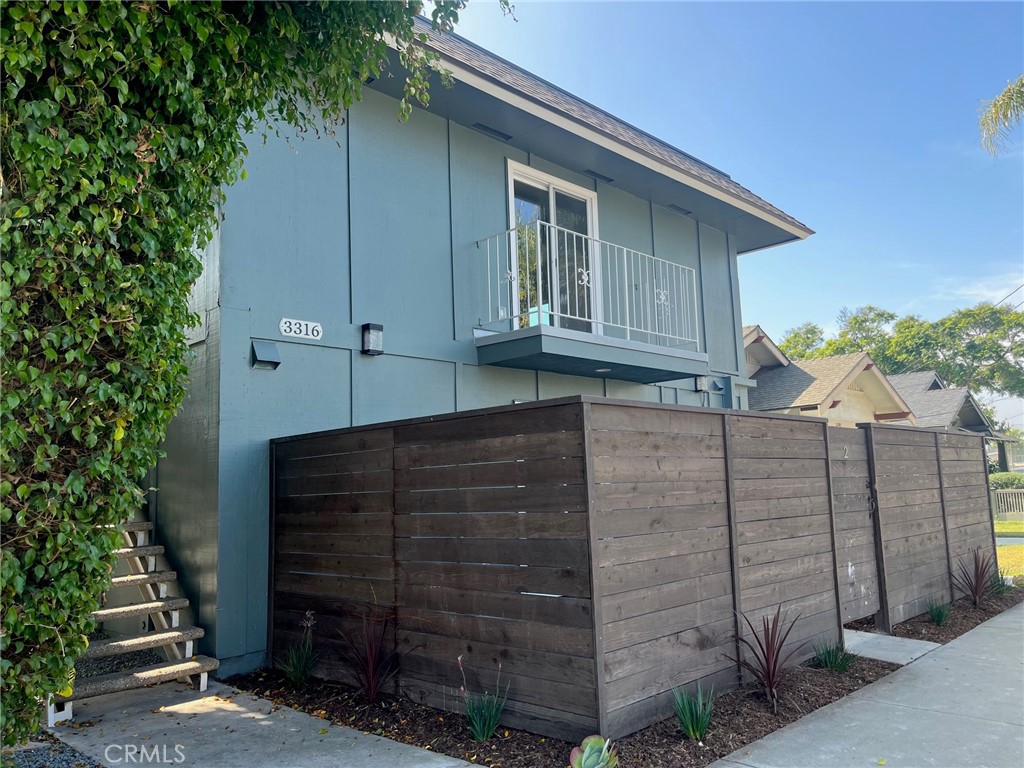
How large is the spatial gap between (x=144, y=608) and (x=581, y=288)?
6.22 meters

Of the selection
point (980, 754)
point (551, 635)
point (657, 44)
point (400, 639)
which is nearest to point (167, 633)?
point (400, 639)

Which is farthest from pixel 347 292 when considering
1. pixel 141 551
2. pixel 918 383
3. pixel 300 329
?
pixel 918 383

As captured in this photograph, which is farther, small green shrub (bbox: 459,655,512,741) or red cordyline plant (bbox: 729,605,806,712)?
red cordyline plant (bbox: 729,605,806,712)

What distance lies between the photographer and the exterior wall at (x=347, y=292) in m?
5.83

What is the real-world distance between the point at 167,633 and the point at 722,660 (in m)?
3.97

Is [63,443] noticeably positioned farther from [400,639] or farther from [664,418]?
[664,418]

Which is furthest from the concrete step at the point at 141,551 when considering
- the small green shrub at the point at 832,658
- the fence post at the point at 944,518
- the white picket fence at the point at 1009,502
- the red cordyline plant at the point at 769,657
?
the white picket fence at the point at 1009,502

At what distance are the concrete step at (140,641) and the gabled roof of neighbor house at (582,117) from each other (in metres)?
4.81

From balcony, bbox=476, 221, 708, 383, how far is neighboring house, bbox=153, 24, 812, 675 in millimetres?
32

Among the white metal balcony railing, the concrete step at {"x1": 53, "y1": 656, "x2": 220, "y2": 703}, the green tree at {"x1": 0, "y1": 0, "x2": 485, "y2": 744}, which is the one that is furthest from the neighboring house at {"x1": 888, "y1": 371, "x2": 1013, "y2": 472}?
the green tree at {"x1": 0, "y1": 0, "x2": 485, "y2": 744}

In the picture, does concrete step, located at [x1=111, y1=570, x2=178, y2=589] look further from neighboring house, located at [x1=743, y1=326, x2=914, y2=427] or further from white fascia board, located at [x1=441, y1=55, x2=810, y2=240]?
neighboring house, located at [x1=743, y1=326, x2=914, y2=427]

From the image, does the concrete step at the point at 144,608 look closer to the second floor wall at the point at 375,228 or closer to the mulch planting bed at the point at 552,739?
the mulch planting bed at the point at 552,739

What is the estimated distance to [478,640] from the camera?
4.18 meters

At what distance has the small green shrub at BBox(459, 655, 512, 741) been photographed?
391 cm
